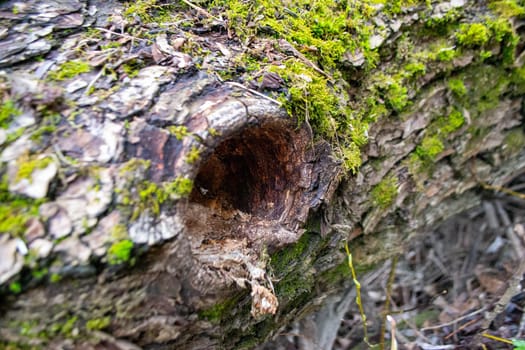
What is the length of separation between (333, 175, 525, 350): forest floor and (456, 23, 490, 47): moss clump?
110 cm

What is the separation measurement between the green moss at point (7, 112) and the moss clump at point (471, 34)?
6.08 feet

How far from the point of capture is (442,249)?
334 centimetres

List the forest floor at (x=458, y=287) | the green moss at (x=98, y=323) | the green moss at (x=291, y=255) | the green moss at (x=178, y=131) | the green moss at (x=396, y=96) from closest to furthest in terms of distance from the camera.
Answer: the green moss at (x=98, y=323), the green moss at (x=178, y=131), the green moss at (x=291, y=255), the green moss at (x=396, y=96), the forest floor at (x=458, y=287)

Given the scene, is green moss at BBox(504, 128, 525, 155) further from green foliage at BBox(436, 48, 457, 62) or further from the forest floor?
green foliage at BBox(436, 48, 457, 62)

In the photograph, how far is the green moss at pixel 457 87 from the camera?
6.46ft

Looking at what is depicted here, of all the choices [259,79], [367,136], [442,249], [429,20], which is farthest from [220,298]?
[442,249]

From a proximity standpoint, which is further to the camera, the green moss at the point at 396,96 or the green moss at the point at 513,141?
the green moss at the point at 513,141

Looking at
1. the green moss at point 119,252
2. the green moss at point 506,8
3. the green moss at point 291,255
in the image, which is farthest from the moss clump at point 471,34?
the green moss at point 119,252

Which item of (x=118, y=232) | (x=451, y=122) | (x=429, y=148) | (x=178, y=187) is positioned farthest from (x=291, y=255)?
(x=451, y=122)

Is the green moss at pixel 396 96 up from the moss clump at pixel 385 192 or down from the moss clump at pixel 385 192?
up

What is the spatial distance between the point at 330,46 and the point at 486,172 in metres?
1.40

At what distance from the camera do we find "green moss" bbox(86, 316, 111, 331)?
987 millimetres

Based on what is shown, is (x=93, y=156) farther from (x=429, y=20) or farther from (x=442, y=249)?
(x=442, y=249)

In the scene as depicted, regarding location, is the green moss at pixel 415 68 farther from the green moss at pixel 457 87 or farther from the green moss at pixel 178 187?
the green moss at pixel 178 187
